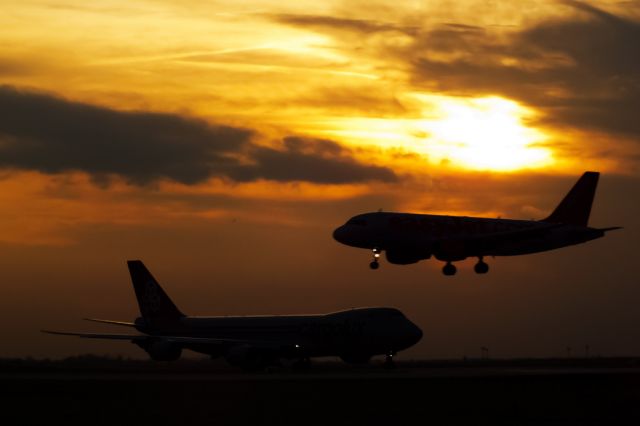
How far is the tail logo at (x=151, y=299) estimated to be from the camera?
3698 inches

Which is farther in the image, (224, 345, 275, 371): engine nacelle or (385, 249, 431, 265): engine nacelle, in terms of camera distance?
(385, 249, 431, 265): engine nacelle

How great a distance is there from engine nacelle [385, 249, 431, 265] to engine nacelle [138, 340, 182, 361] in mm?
17663

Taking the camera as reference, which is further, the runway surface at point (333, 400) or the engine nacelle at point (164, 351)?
the engine nacelle at point (164, 351)

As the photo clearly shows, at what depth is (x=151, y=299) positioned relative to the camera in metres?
94.4

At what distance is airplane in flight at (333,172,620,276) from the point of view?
263 ft

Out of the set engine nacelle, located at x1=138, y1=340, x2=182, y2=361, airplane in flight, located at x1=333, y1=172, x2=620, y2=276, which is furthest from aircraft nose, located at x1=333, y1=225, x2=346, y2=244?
engine nacelle, located at x1=138, y1=340, x2=182, y2=361

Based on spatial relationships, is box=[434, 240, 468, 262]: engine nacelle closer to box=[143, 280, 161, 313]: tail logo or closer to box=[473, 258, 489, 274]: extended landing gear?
box=[473, 258, 489, 274]: extended landing gear

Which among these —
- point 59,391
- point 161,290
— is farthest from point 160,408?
point 161,290

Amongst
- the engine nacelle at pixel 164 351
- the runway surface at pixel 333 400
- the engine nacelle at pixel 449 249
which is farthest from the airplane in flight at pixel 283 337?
the runway surface at pixel 333 400

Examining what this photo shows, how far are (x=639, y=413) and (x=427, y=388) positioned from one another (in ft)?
47.4

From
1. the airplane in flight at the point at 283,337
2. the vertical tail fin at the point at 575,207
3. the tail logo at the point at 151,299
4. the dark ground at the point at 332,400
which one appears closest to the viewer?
the dark ground at the point at 332,400

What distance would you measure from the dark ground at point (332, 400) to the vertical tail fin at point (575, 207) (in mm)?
30297

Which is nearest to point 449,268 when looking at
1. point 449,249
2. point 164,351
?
point 449,249

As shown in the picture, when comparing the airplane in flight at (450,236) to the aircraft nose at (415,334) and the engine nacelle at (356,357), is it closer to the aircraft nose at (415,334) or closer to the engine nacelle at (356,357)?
the aircraft nose at (415,334)
